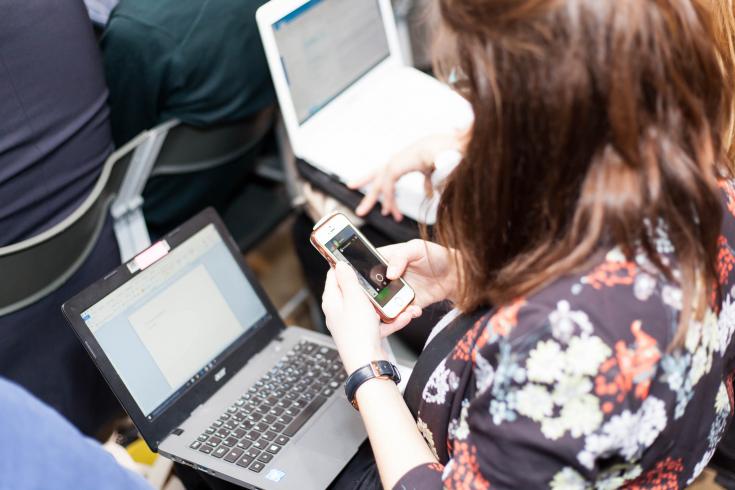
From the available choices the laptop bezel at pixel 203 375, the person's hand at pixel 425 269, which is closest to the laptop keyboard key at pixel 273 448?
the laptop bezel at pixel 203 375

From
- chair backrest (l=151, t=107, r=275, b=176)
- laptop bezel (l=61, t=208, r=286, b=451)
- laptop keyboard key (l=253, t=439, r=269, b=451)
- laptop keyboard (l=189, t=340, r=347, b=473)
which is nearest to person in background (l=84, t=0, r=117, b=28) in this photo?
chair backrest (l=151, t=107, r=275, b=176)

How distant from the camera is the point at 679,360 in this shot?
0.75m

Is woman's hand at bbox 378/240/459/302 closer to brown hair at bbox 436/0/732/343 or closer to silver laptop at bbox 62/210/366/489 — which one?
silver laptop at bbox 62/210/366/489

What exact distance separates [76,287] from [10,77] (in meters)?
0.36

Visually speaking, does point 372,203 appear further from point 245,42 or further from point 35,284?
point 35,284

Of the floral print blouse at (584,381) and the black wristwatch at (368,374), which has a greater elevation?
the floral print blouse at (584,381)

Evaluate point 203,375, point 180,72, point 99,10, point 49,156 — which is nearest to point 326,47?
point 180,72

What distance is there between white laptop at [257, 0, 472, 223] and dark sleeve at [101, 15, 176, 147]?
18 centimetres

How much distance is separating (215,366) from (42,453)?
53cm

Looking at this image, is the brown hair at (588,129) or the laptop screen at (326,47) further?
the laptop screen at (326,47)

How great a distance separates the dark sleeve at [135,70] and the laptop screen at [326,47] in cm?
20

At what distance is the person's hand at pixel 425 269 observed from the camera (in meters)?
Result: 1.06

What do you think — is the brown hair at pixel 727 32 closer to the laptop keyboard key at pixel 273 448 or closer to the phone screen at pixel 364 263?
the phone screen at pixel 364 263

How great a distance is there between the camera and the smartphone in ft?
3.29
